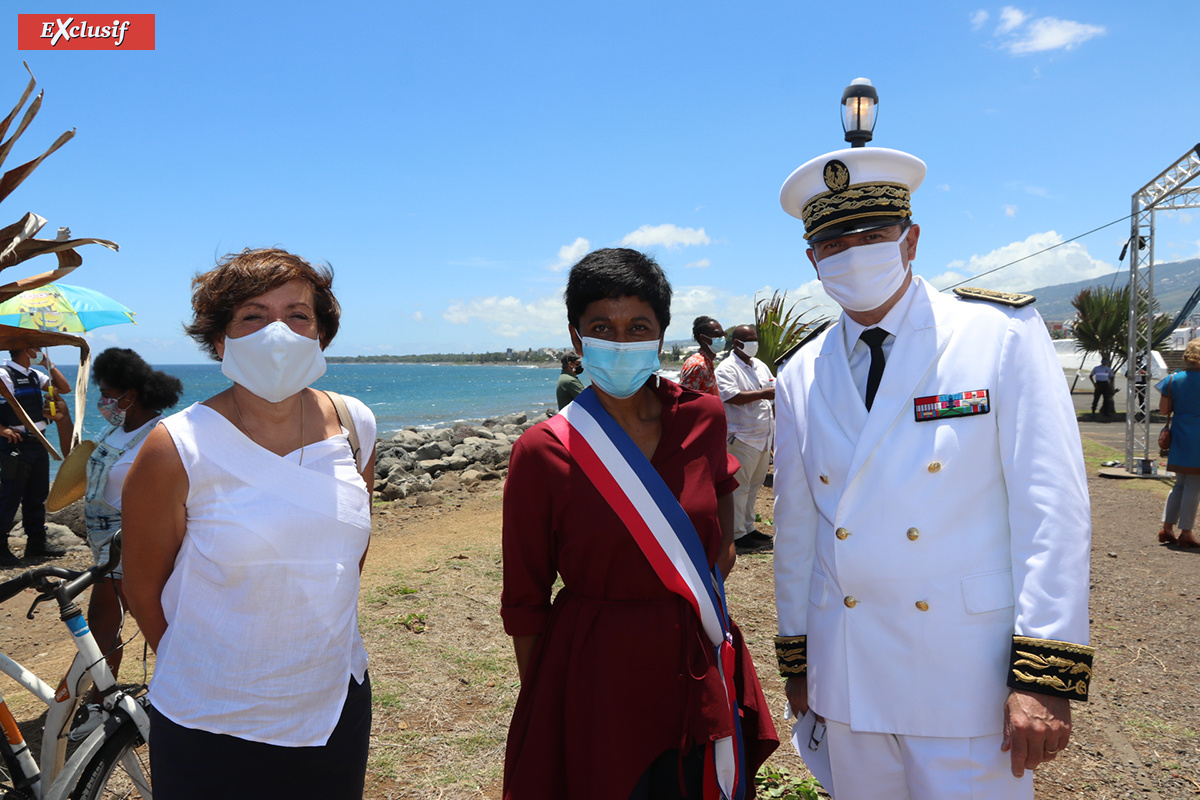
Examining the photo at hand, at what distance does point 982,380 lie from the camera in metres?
1.88

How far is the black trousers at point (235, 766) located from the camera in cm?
186

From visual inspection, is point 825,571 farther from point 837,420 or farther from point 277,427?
point 277,427

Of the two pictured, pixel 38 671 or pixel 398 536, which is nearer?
pixel 38 671

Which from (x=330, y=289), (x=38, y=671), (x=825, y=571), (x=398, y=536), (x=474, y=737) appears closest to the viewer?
(x=825, y=571)

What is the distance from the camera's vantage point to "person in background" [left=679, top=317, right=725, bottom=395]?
21.8 ft

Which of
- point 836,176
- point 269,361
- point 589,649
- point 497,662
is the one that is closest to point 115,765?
point 269,361

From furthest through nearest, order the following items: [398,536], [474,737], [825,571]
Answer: [398,536], [474,737], [825,571]

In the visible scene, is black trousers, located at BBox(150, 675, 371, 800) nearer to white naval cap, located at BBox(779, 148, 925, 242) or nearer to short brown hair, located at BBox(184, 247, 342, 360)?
short brown hair, located at BBox(184, 247, 342, 360)

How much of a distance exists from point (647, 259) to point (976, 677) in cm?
144

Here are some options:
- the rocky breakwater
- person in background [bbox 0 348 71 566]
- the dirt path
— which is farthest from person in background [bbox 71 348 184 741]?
the rocky breakwater

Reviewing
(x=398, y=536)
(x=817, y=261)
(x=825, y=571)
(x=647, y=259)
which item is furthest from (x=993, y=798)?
(x=398, y=536)

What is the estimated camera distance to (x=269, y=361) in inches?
78.5

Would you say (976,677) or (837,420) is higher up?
(837,420)

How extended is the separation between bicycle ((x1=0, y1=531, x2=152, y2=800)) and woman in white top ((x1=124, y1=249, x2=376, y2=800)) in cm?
80
